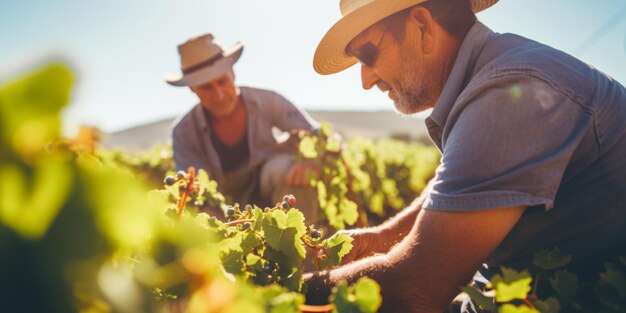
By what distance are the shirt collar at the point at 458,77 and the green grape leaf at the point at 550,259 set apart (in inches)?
31.1

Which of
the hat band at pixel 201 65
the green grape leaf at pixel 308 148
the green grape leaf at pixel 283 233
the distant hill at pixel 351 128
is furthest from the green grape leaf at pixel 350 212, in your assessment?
the distant hill at pixel 351 128

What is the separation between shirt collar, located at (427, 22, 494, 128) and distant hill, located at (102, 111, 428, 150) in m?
33.2

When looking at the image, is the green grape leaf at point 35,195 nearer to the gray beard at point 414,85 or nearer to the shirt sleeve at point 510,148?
the shirt sleeve at point 510,148

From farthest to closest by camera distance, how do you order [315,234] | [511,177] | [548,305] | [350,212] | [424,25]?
[350,212] → [424,25] → [315,234] → [511,177] → [548,305]

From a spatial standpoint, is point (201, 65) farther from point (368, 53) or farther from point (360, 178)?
point (368, 53)

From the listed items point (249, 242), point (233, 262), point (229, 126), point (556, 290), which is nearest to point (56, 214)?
point (233, 262)

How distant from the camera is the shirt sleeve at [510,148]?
4.88 feet

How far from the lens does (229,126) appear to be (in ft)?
20.3

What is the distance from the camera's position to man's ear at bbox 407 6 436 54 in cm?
242

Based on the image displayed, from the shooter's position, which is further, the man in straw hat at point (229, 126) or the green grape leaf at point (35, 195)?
the man in straw hat at point (229, 126)

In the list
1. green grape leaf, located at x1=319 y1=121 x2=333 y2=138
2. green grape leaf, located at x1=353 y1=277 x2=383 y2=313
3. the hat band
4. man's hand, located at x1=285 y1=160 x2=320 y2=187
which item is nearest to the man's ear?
green grape leaf, located at x1=353 y1=277 x2=383 y2=313

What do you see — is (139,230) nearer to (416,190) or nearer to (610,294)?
(610,294)

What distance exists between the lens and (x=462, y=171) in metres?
1.53

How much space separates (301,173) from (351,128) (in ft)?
137
